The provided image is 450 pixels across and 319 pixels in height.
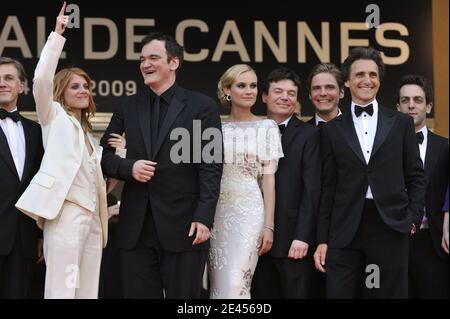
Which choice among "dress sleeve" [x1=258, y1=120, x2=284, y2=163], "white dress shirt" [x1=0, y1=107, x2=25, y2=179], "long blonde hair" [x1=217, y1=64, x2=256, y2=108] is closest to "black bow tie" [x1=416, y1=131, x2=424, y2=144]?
"dress sleeve" [x1=258, y1=120, x2=284, y2=163]

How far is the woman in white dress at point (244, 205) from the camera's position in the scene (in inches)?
237

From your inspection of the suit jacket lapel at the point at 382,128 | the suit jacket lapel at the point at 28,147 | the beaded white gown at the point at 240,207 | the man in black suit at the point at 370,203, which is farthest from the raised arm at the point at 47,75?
the suit jacket lapel at the point at 382,128

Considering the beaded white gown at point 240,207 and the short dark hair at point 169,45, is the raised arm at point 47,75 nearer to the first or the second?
the short dark hair at point 169,45

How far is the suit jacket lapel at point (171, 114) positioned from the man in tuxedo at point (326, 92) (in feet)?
3.94

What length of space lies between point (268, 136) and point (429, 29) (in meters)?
2.87

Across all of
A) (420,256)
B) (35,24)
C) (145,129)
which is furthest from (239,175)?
(35,24)

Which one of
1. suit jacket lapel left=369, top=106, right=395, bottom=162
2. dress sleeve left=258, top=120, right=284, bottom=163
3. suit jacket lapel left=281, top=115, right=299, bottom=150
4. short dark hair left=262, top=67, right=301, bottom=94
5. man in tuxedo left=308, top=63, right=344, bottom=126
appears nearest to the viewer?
suit jacket lapel left=369, top=106, right=395, bottom=162

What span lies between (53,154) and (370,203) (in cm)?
185

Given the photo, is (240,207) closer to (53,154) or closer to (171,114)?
(171,114)

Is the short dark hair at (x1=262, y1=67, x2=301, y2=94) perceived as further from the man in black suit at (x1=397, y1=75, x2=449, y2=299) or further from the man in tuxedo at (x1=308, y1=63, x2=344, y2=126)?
the man in black suit at (x1=397, y1=75, x2=449, y2=299)

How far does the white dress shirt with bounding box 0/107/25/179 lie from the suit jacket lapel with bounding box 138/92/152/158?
2.50ft

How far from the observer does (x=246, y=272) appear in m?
6.02

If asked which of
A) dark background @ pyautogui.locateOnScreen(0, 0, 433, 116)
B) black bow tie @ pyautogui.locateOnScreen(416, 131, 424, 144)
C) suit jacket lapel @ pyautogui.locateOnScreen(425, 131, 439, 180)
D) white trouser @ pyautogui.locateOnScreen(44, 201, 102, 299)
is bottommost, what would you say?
white trouser @ pyautogui.locateOnScreen(44, 201, 102, 299)

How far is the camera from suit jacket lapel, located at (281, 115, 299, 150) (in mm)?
6293
